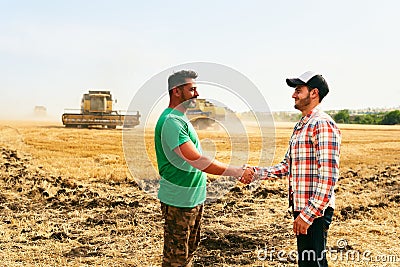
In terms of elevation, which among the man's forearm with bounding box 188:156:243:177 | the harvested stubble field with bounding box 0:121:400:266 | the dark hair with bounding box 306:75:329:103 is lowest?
the harvested stubble field with bounding box 0:121:400:266

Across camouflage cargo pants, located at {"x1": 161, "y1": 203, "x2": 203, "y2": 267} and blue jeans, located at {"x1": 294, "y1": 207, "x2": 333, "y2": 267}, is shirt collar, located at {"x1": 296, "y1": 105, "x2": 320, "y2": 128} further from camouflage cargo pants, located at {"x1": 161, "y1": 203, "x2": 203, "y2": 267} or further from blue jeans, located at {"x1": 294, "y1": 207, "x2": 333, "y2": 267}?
camouflage cargo pants, located at {"x1": 161, "y1": 203, "x2": 203, "y2": 267}

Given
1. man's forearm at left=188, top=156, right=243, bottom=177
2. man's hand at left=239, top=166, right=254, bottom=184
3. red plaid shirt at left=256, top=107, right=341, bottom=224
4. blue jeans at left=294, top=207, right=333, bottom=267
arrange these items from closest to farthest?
1. red plaid shirt at left=256, top=107, right=341, bottom=224
2. blue jeans at left=294, top=207, right=333, bottom=267
3. man's forearm at left=188, top=156, right=243, bottom=177
4. man's hand at left=239, top=166, right=254, bottom=184

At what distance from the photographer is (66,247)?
5.07 m

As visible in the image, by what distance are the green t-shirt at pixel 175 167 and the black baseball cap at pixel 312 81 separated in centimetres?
82

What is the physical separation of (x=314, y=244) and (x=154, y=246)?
278 centimetres

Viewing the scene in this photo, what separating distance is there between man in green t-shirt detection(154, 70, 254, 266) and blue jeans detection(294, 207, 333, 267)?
2.51 ft

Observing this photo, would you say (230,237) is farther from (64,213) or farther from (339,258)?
(64,213)

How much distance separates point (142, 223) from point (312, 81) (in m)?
4.07

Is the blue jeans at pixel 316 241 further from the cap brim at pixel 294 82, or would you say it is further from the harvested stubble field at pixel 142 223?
the harvested stubble field at pixel 142 223

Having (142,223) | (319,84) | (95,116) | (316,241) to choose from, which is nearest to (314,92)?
(319,84)

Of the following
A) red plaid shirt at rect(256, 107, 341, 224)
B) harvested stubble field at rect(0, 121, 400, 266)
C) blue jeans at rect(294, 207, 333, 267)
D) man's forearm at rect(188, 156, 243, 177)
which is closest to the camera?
red plaid shirt at rect(256, 107, 341, 224)

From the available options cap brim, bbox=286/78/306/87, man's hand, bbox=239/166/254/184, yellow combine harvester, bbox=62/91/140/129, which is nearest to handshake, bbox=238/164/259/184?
man's hand, bbox=239/166/254/184

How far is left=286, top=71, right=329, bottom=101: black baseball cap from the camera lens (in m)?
2.82

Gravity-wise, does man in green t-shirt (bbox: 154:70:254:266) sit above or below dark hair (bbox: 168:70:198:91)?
below
